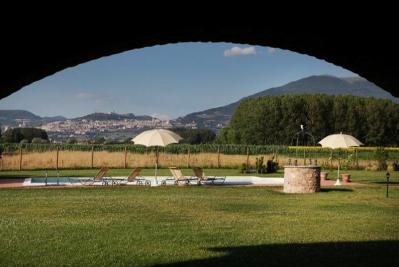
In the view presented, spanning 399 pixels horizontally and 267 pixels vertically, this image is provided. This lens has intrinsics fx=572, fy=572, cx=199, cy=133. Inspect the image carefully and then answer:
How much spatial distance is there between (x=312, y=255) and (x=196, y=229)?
3318mm

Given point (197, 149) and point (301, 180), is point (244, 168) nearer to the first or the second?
point (301, 180)

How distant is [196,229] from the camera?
1244 centimetres

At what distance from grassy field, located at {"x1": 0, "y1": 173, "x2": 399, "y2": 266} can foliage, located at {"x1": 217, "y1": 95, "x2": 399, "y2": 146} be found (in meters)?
63.9

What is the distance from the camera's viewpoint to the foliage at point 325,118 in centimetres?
8238

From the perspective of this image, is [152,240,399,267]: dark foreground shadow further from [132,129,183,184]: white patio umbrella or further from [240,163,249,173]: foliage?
[240,163,249,173]: foliage

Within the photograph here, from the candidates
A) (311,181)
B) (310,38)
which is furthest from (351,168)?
(310,38)

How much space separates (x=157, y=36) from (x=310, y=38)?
115cm

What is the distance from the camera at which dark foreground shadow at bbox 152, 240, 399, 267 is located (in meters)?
9.16

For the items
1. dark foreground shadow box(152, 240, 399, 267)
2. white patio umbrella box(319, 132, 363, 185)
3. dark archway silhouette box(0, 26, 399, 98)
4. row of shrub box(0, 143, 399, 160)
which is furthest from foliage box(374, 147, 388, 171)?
dark archway silhouette box(0, 26, 399, 98)

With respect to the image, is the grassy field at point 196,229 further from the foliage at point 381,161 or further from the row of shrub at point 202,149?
the row of shrub at point 202,149

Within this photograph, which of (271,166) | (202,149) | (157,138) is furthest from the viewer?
(202,149)

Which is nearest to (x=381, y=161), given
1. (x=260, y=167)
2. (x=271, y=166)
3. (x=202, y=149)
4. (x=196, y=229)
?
(x=271, y=166)

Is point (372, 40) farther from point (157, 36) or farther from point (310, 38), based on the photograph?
point (157, 36)

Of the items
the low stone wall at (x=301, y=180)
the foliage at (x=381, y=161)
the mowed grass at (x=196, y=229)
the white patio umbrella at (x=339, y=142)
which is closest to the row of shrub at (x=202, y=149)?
the foliage at (x=381, y=161)
